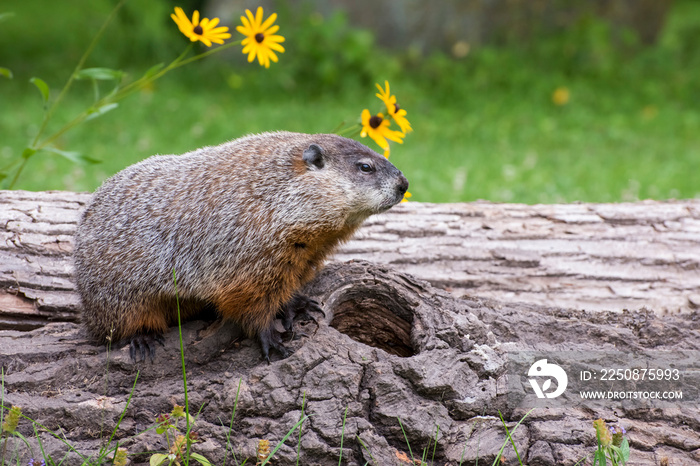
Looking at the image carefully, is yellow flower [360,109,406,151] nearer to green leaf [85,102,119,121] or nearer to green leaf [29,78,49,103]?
green leaf [85,102,119,121]

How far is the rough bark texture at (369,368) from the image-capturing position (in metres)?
3.17

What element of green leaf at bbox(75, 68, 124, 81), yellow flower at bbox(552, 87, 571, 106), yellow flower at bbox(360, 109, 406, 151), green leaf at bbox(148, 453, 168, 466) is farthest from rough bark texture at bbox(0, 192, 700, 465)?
yellow flower at bbox(552, 87, 571, 106)

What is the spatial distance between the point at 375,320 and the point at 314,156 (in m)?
0.93

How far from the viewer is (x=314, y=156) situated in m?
3.59

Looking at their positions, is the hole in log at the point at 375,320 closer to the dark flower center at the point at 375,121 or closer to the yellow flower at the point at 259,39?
the dark flower center at the point at 375,121

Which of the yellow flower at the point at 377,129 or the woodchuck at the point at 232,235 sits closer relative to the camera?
the woodchuck at the point at 232,235

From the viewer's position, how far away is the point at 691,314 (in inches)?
165

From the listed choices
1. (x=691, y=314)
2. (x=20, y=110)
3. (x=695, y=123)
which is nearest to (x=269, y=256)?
(x=691, y=314)

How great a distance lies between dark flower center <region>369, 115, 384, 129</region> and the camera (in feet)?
13.0

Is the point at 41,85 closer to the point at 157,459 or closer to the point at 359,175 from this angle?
the point at 359,175

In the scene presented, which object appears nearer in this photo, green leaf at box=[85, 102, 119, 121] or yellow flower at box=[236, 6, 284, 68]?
yellow flower at box=[236, 6, 284, 68]

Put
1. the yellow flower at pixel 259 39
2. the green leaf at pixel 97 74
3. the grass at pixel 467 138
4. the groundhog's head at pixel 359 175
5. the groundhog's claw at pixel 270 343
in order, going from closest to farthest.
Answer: the groundhog's claw at pixel 270 343, the groundhog's head at pixel 359 175, the yellow flower at pixel 259 39, the green leaf at pixel 97 74, the grass at pixel 467 138

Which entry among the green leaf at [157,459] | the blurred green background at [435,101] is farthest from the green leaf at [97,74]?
the blurred green background at [435,101]

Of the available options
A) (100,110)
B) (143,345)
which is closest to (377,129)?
(143,345)
